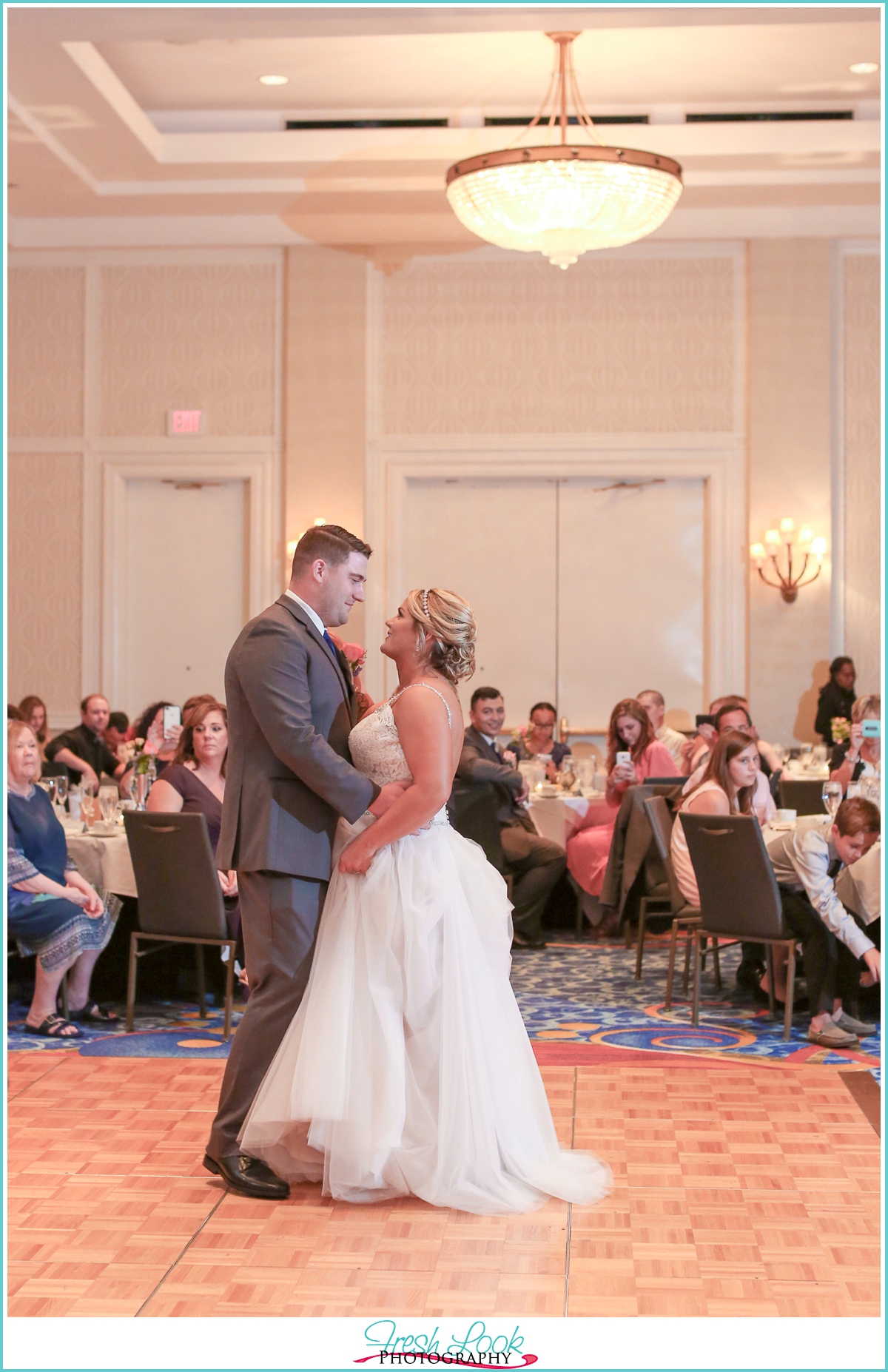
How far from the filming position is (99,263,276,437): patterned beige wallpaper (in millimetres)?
10750

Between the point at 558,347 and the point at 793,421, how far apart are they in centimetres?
188

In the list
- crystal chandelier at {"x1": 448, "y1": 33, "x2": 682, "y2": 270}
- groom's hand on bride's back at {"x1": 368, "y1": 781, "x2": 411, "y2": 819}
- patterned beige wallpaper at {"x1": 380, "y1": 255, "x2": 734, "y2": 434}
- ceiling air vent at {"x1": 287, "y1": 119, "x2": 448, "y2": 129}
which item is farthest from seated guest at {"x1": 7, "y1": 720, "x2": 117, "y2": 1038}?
ceiling air vent at {"x1": 287, "y1": 119, "x2": 448, "y2": 129}

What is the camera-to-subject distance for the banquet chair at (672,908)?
18.4ft

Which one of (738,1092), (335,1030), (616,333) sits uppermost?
(616,333)

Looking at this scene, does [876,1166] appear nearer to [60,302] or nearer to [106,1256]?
[106,1256]

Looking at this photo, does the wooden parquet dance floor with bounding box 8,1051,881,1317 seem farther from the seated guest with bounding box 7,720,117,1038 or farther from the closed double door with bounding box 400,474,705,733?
the closed double door with bounding box 400,474,705,733

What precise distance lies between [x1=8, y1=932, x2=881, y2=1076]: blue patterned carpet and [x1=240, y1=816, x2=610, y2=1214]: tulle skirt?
1403 millimetres

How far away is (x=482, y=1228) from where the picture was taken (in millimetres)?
3213

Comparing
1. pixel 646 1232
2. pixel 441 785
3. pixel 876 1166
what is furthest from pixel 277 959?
pixel 876 1166

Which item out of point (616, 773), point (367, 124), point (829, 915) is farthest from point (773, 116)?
point (829, 915)

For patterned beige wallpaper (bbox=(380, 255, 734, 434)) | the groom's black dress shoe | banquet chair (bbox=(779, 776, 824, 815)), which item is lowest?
the groom's black dress shoe

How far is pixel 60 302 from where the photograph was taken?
10.9 metres

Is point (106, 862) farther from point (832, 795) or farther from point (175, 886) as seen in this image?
point (832, 795)

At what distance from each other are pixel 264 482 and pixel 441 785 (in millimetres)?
7699
